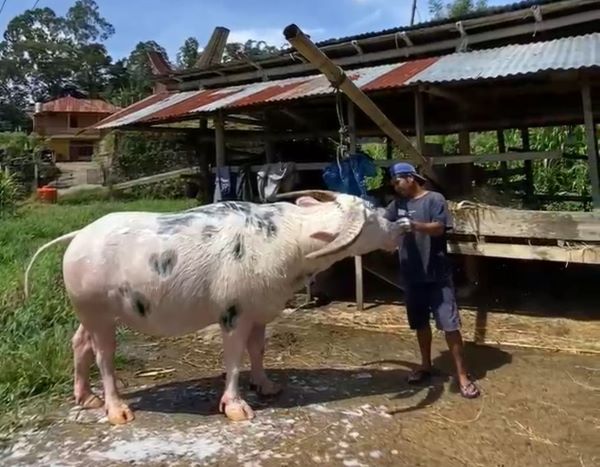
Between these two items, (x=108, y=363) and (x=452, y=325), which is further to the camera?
(x=452, y=325)

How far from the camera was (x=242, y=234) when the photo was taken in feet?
14.5

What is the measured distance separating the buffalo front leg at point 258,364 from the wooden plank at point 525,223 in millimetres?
2888

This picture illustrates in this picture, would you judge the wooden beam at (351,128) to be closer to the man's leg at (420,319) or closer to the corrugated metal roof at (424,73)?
the corrugated metal roof at (424,73)

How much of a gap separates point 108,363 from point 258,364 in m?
1.10

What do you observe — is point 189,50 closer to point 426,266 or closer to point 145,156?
point 145,156

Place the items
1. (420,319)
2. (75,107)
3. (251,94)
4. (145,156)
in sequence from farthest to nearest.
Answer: (75,107) → (145,156) → (251,94) → (420,319)

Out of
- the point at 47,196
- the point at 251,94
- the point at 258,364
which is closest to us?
the point at 258,364

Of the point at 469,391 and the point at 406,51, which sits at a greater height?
the point at 406,51

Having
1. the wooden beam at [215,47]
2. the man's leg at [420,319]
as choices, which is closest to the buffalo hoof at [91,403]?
the man's leg at [420,319]

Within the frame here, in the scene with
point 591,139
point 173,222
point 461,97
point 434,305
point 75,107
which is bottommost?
point 434,305

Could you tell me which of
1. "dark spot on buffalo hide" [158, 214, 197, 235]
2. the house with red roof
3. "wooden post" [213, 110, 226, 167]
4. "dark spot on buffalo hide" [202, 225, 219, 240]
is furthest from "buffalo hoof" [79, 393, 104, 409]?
the house with red roof

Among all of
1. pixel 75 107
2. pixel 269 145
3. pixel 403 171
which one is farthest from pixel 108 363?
pixel 75 107

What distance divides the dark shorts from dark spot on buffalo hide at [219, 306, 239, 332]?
58.5 inches

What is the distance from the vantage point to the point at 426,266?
4.89 m
